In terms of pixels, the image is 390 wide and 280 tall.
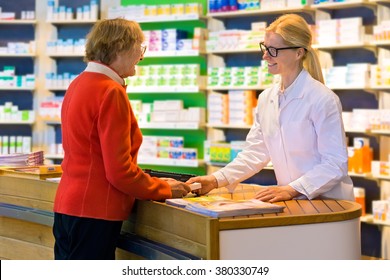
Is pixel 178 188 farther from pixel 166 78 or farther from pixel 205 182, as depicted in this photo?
pixel 166 78

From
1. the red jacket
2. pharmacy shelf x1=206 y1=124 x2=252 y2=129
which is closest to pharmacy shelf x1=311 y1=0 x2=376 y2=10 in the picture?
pharmacy shelf x1=206 y1=124 x2=252 y2=129

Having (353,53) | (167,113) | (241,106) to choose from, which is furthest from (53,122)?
(353,53)

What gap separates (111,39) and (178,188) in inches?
30.1

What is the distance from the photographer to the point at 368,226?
7355mm

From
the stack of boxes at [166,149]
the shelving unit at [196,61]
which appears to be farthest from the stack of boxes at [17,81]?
the stack of boxes at [166,149]

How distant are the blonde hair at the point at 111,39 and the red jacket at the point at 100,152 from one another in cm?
5

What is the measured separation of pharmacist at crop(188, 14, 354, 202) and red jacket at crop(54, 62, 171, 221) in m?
0.56

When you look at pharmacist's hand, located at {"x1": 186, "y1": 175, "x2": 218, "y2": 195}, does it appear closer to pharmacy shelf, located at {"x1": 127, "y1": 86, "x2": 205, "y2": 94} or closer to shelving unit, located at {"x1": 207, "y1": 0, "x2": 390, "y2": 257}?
shelving unit, located at {"x1": 207, "y1": 0, "x2": 390, "y2": 257}

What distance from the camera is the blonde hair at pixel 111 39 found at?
3.16m

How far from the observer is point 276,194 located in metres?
3.43

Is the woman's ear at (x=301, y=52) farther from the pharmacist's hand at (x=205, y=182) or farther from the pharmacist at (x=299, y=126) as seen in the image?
the pharmacist's hand at (x=205, y=182)

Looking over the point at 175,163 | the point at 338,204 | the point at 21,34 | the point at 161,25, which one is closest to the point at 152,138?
the point at 175,163

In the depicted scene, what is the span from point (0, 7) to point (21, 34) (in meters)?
0.43

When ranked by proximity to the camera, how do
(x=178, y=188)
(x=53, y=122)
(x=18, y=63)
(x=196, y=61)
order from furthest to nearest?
(x=18, y=63), (x=53, y=122), (x=196, y=61), (x=178, y=188)
